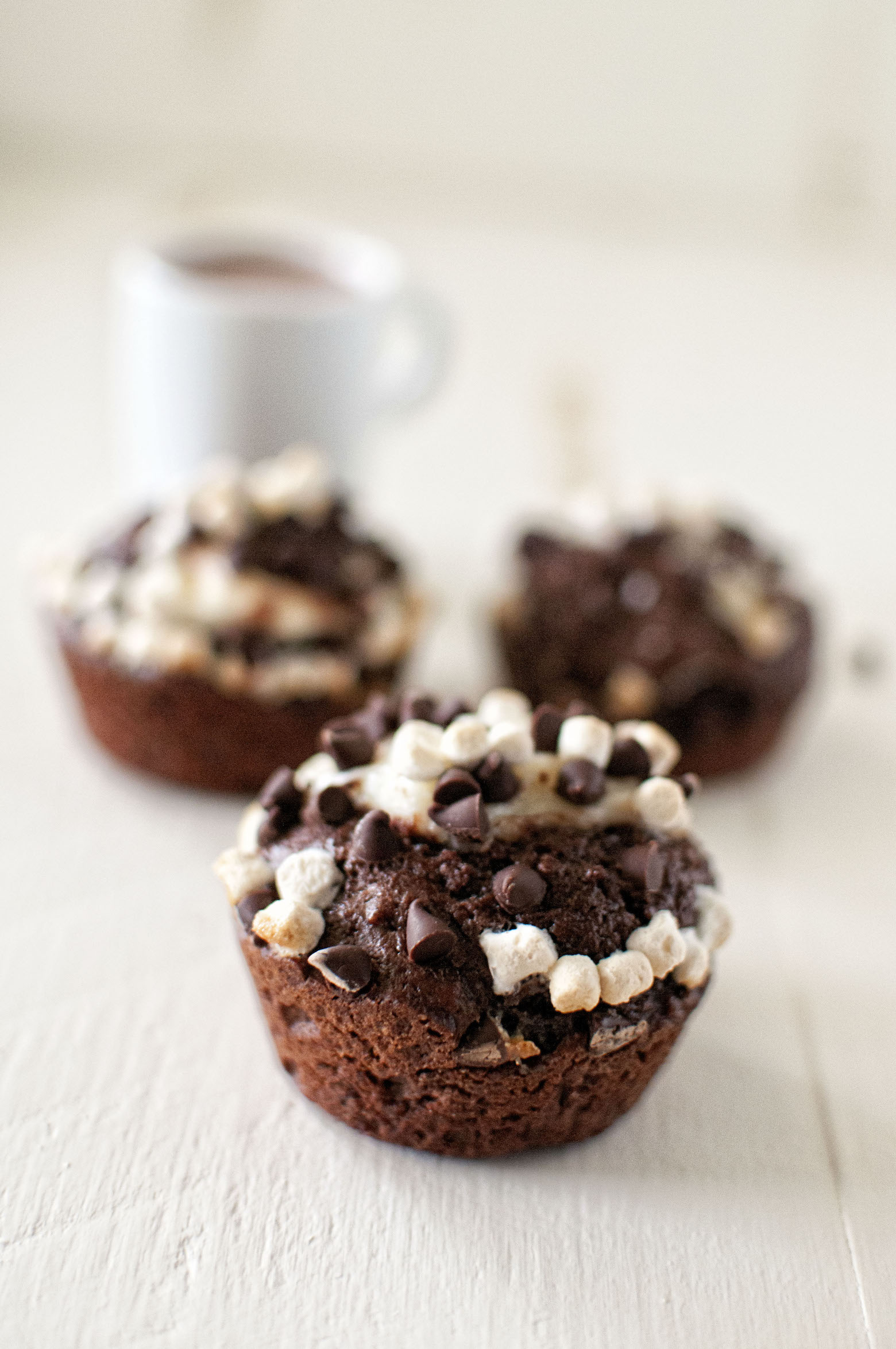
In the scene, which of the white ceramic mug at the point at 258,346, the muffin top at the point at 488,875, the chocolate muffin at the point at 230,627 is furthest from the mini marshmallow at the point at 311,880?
the white ceramic mug at the point at 258,346

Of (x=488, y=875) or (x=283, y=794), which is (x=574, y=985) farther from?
(x=283, y=794)

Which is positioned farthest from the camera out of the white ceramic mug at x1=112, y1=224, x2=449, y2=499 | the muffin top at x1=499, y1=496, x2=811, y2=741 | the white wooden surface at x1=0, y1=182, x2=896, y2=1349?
the white ceramic mug at x1=112, y1=224, x2=449, y2=499

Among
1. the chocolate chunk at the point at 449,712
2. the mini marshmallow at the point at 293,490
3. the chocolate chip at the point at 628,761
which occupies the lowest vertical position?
the chocolate chip at the point at 628,761

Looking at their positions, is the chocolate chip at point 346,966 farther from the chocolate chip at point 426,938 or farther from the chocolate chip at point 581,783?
the chocolate chip at point 581,783

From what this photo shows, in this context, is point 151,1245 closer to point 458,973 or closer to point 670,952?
point 458,973

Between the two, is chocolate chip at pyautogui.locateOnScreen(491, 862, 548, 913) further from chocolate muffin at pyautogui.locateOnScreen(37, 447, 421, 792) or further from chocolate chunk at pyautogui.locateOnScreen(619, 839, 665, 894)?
chocolate muffin at pyautogui.locateOnScreen(37, 447, 421, 792)

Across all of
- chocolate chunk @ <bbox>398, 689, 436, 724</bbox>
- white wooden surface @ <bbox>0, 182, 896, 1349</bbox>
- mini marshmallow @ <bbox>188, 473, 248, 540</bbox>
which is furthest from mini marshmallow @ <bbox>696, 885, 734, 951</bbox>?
mini marshmallow @ <bbox>188, 473, 248, 540</bbox>

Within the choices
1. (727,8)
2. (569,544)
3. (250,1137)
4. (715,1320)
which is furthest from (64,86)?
(715,1320)

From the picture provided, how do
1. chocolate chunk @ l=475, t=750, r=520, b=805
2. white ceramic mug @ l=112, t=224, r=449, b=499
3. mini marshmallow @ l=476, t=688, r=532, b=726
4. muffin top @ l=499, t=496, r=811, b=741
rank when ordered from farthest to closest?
white ceramic mug @ l=112, t=224, r=449, b=499
muffin top @ l=499, t=496, r=811, b=741
mini marshmallow @ l=476, t=688, r=532, b=726
chocolate chunk @ l=475, t=750, r=520, b=805
